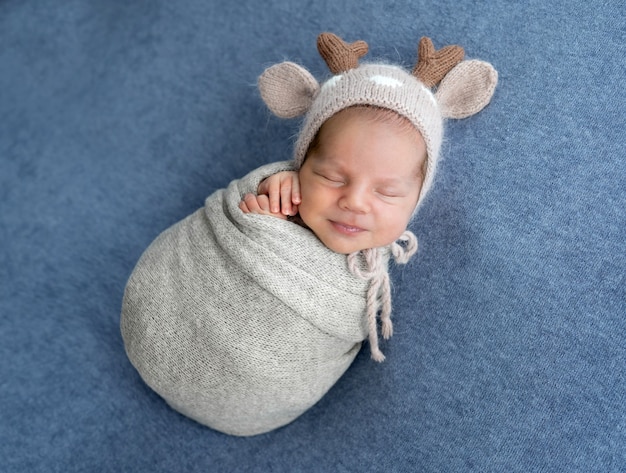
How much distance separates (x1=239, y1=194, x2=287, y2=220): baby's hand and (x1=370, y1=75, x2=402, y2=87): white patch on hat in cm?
31

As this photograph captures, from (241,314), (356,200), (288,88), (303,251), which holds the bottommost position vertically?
(241,314)

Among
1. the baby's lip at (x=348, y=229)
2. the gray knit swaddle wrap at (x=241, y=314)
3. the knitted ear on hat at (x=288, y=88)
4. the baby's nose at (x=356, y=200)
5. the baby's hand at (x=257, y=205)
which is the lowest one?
the gray knit swaddle wrap at (x=241, y=314)

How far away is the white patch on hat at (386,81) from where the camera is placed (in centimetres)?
111

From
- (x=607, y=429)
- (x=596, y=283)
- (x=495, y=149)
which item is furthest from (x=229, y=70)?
(x=607, y=429)

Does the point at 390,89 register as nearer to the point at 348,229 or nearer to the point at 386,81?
the point at 386,81

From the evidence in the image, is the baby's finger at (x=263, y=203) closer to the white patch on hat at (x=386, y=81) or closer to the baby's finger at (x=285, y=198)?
the baby's finger at (x=285, y=198)

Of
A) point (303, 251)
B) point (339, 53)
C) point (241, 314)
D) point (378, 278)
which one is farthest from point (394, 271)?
point (339, 53)

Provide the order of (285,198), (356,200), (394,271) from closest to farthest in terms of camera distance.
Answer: (356,200), (285,198), (394,271)

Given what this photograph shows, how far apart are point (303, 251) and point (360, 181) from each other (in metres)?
0.18

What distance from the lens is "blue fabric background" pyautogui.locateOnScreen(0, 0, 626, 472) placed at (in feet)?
3.71

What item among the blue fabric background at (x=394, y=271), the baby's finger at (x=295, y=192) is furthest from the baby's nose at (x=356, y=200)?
the blue fabric background at (x=394, y=271)

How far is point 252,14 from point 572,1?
78 centimetres

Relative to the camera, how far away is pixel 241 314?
45.8 inches

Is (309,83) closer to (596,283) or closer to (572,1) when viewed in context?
(572,1)
